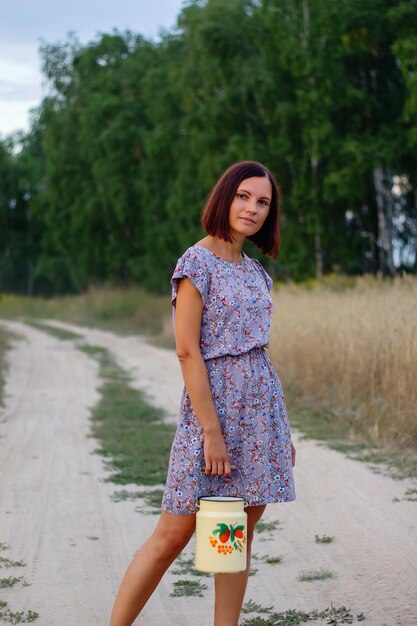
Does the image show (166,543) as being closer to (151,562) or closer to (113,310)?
(151,562)

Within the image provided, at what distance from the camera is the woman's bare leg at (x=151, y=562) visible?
10.9ft

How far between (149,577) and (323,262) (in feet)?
66.4

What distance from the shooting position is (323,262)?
23.3m

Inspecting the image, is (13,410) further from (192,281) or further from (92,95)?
(92,95)

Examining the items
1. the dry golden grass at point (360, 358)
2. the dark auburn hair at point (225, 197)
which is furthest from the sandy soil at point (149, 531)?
the dark auburn hair at point (225, 197)

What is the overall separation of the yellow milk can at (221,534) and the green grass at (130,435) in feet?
13.1

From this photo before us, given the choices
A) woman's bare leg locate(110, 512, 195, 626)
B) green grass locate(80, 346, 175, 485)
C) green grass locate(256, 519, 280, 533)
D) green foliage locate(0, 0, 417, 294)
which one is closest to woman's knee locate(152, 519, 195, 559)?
woman's bare leg locate(110, 512, 195, 626)

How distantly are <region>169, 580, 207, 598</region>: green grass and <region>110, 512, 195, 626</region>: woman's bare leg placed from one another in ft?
3.77

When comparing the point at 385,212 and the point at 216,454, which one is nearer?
the point at 216,454

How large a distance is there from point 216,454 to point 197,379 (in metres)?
0.24

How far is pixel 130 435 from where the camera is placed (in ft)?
29.6

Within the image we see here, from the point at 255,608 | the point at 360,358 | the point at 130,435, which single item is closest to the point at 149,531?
the point at 255,608

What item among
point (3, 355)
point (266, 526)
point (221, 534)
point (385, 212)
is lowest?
point (3, 355)

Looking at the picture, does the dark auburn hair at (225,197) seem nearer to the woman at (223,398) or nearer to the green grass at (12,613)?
the woman at (223,398)
